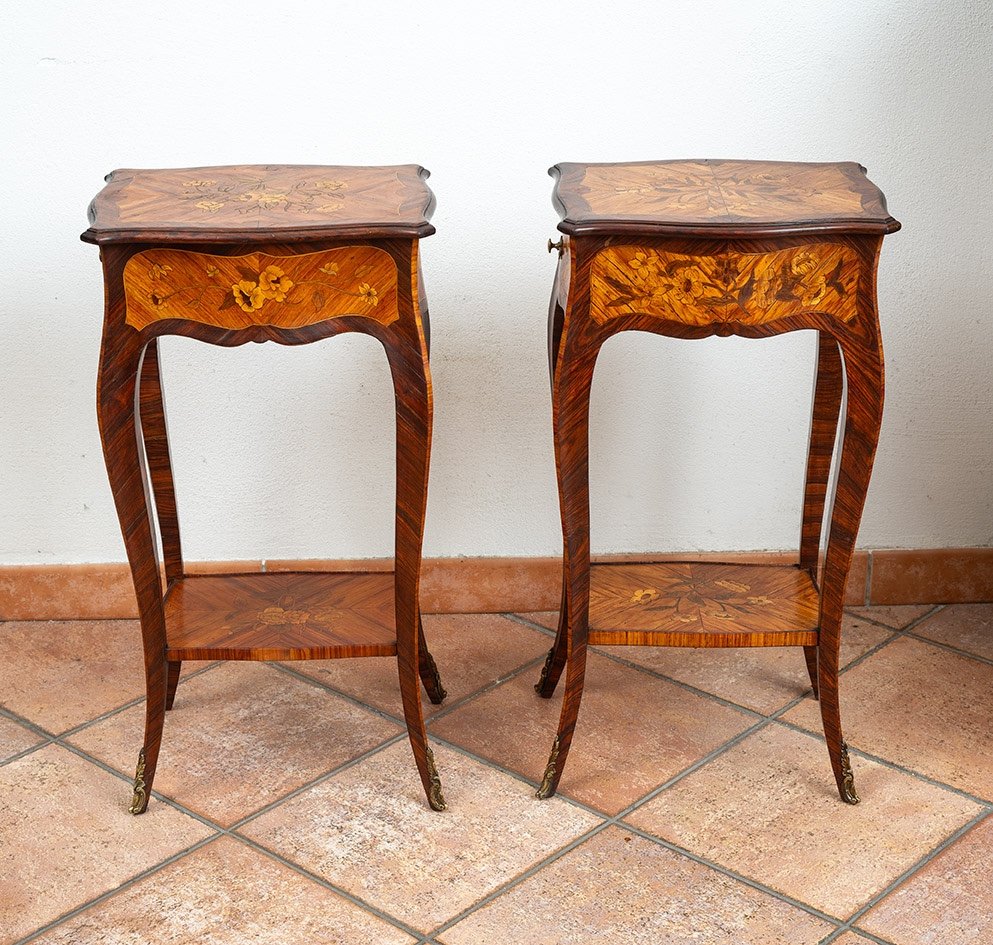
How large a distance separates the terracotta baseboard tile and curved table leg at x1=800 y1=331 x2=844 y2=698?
40 cm

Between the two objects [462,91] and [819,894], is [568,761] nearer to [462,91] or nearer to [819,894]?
[819,894]

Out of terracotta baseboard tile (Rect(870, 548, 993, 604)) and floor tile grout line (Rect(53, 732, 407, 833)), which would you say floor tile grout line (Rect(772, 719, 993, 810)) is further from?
floor tile grout line (Rect(53, 732, 407, 833))

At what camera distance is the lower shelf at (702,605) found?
2.17 metres

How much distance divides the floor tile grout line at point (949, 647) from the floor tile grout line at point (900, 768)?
1.44ft

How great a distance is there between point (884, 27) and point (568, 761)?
57.7 inches

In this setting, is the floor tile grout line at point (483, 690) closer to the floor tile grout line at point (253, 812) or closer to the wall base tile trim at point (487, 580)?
the floor tile grout line at point (253, 812)

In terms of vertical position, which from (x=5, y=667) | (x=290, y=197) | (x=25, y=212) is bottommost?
(x=5, y=667)

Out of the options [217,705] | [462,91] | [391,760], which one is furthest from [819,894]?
[462,91]

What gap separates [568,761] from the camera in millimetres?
2324

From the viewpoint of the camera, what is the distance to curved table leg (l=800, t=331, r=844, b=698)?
2.35m

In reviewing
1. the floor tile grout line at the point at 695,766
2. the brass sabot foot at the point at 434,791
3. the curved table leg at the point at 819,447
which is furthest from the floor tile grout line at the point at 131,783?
the curved table leg at the point at 819,447

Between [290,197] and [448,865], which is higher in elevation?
[290,197]

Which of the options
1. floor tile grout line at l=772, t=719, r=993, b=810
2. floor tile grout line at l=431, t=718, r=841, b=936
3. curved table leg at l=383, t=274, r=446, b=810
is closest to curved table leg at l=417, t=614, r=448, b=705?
floor tile grout line at l=431, t=718, r=841, b=936

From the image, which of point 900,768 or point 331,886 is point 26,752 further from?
point 900,768
